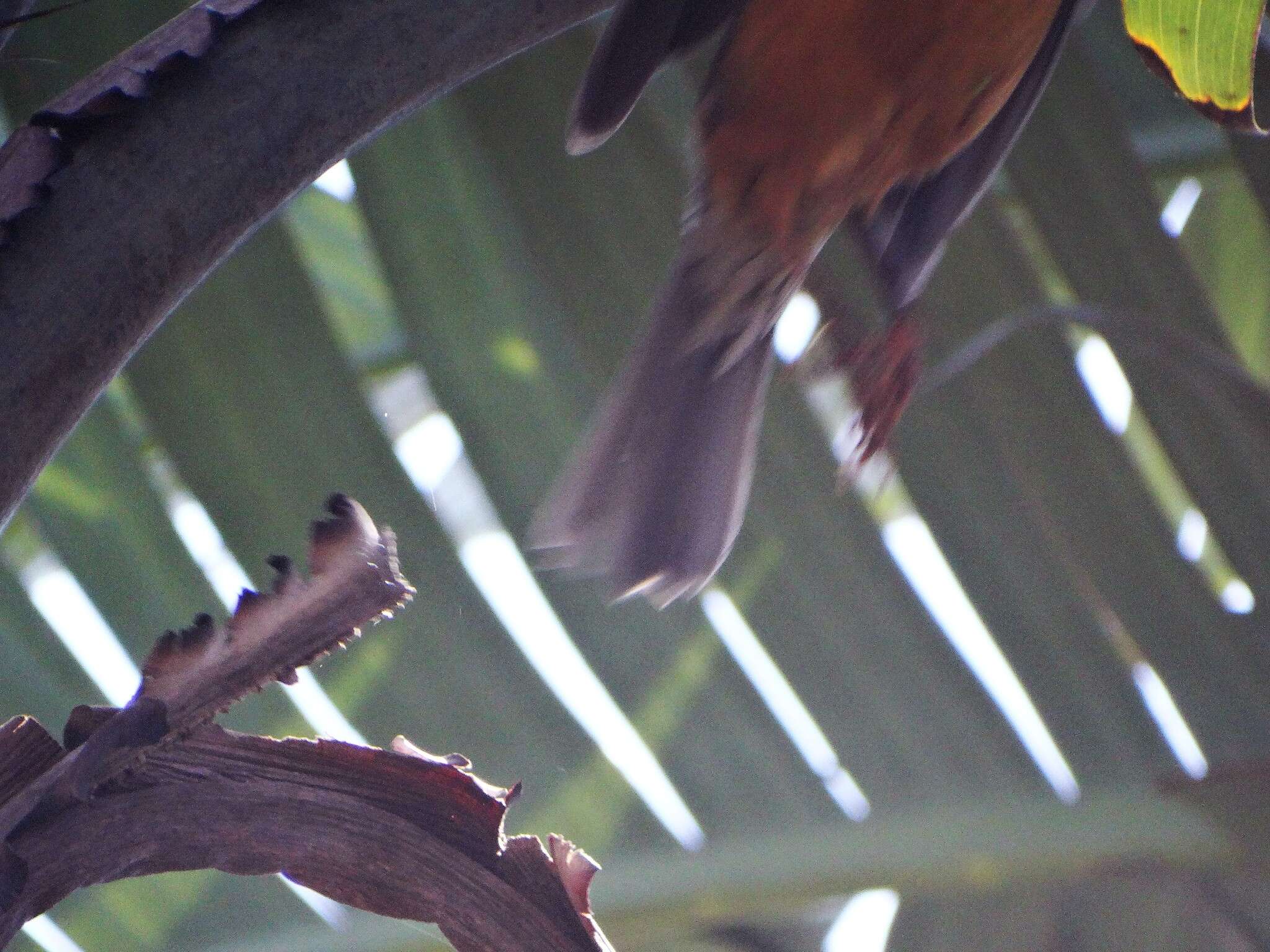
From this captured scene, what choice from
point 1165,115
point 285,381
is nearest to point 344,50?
point 285,381

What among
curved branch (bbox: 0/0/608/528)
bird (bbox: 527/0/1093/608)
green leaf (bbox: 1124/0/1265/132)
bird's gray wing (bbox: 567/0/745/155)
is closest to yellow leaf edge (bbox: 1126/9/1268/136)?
green leaf (bbox: 1124/0/1265/132)

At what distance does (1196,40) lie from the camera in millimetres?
653

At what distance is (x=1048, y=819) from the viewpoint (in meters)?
1.21

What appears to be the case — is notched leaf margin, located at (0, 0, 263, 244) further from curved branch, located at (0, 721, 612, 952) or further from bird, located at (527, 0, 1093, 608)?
bird, located at (527, 0, 1093, 608)

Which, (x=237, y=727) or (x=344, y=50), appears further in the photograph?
(x=237, y=727)

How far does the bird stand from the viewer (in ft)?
2.40

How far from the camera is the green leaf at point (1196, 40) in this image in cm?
65

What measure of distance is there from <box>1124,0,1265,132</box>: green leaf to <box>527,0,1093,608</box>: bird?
134 mm

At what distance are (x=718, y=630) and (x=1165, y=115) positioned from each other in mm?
774

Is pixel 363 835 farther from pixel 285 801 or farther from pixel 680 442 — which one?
pixel 680 442

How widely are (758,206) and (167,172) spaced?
0.53 metres

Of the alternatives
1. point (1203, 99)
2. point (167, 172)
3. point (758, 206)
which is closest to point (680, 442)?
point (758, 206)

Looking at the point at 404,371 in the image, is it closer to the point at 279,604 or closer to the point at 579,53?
the point at 579,53

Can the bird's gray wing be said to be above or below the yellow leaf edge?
below
